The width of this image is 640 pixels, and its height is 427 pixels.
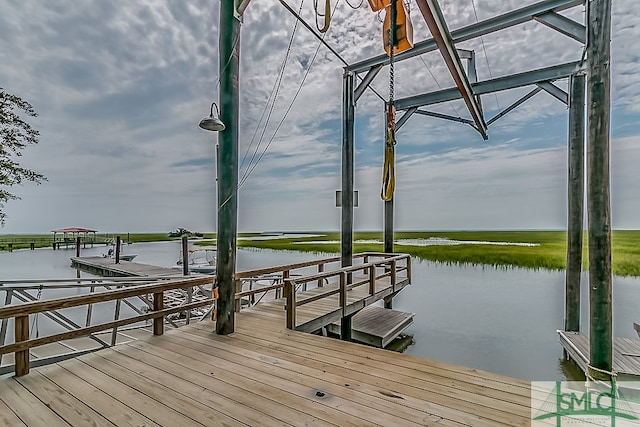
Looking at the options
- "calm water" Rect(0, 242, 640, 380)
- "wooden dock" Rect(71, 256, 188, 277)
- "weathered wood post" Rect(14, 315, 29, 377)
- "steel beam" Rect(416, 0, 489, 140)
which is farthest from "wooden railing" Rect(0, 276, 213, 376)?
"wooden dock" Rect(71, 256, 188, 277)

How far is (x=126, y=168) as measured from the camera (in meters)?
16.0

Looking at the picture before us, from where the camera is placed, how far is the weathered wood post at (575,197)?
5.59 meters

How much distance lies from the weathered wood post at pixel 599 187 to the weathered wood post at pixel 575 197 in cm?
344

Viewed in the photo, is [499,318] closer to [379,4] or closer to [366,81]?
[366,81]

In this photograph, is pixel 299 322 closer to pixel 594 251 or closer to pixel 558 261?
pixel 594 251

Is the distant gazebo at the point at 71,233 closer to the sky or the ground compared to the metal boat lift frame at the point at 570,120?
closer to the ground

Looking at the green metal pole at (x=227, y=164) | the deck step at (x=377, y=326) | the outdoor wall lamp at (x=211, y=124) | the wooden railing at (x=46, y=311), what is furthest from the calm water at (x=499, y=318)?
the outdoor wall lamp at (x=211, y=124)

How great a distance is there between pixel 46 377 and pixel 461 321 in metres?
8.73

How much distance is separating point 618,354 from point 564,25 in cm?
505

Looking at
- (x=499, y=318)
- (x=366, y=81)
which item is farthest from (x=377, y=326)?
(x=366, y=81)

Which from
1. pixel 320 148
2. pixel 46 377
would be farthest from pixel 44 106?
pixel 46 377

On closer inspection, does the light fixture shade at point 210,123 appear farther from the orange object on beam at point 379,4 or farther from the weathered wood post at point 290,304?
the orange object on beam at point 379,4

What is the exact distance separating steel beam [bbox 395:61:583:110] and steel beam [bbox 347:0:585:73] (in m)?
1.12

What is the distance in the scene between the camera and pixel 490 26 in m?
5.48
